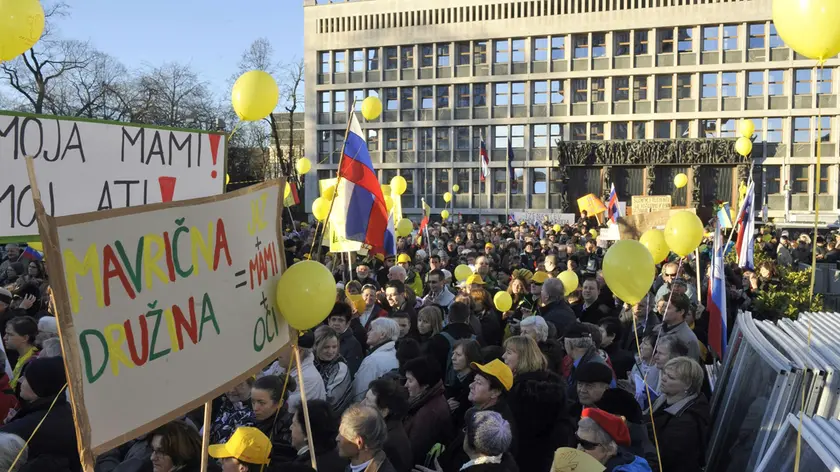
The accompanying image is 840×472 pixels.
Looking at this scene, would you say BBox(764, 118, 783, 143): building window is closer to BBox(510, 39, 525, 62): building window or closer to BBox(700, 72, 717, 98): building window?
BBox(700, 72, 717, 98): building window

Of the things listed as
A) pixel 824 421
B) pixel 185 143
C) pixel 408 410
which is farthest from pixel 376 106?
pixel 824 421

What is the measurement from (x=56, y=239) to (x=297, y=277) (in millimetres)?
1287

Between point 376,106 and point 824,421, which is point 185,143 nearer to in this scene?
point 824,421

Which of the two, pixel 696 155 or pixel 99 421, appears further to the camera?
pixel 696 155

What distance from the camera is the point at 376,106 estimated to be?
9.59m

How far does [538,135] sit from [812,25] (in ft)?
132

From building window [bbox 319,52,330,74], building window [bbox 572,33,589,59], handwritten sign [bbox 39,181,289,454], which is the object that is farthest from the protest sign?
building window [bbox 319,52,330,74]

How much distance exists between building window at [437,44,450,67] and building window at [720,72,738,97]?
1550 cm

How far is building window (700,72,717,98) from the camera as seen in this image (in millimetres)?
40500

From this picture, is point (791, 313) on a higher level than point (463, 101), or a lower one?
lower

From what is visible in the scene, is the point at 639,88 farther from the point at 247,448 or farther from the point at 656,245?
the point at 247,448

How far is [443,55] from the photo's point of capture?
44.8 m

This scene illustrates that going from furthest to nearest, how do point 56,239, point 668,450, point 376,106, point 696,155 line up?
point 696,155
point 376,106
point 668,450
point 56,239

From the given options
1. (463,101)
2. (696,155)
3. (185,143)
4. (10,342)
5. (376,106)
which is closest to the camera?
(185,143)
